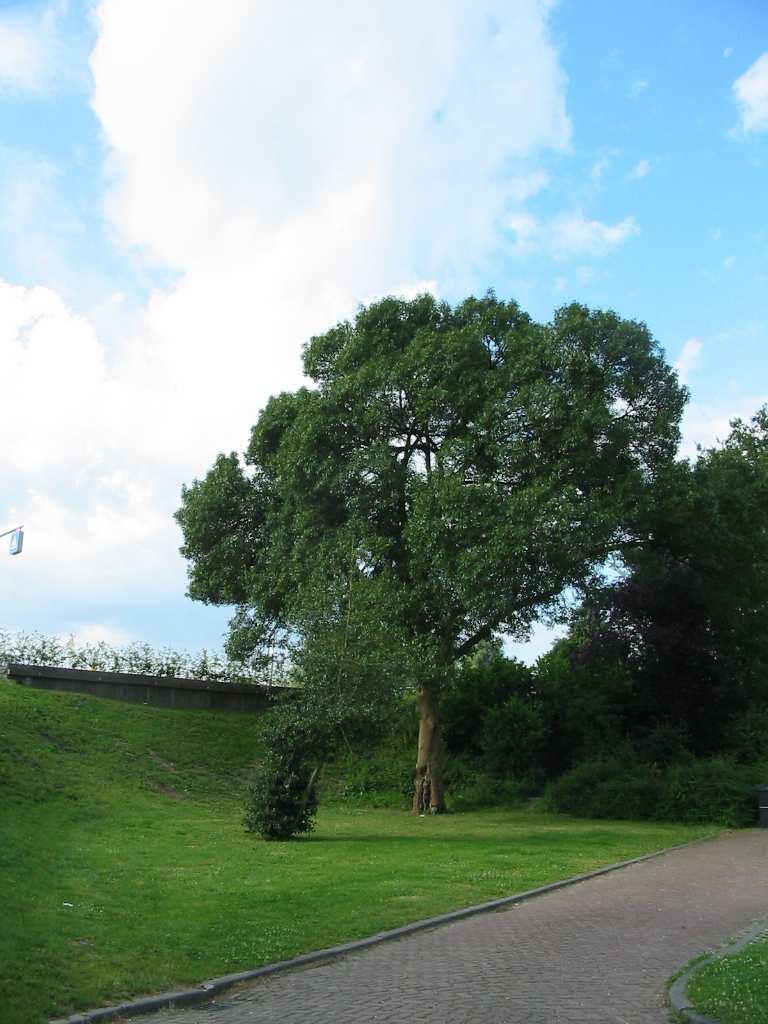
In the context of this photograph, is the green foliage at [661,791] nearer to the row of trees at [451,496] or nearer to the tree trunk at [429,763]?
the tree trunk at [429,763]

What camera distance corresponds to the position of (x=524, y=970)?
895cm

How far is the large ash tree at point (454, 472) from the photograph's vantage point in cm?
2523

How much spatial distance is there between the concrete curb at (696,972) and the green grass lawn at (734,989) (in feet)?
0.20

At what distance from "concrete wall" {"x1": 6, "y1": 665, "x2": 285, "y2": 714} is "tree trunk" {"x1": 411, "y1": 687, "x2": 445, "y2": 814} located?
15.1 feet

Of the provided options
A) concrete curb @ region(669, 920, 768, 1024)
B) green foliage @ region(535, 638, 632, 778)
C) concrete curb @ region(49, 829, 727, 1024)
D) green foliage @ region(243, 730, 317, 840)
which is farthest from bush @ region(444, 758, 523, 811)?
concrete curb @ region(669, 920, 768, 1024)

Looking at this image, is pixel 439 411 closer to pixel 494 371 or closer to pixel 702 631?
pixel 494 371

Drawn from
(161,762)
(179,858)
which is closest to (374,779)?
(161,762)

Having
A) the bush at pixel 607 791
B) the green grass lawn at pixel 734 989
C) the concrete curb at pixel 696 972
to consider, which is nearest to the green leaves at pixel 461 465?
the bush at pixel 607 791

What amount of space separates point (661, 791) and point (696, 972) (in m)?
20.3

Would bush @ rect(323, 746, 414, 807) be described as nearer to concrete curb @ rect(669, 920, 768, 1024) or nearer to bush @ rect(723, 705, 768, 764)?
bush @ rect(723, 705, 768, 764)

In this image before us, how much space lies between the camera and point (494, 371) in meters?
27.1

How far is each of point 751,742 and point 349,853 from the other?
19.5 meters

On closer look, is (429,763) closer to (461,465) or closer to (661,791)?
(661,791)

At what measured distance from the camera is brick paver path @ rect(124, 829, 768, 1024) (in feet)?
24.5
